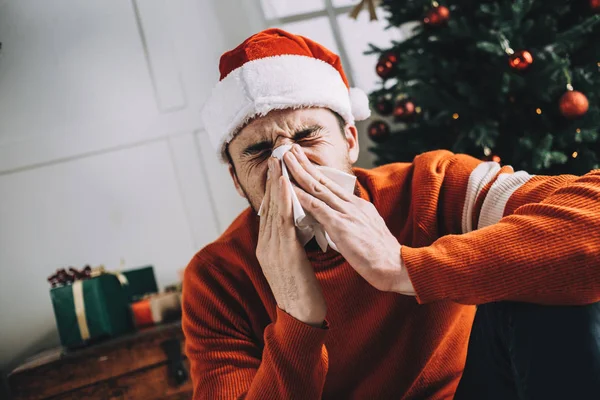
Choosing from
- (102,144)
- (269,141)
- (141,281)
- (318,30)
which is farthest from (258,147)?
(318,30)

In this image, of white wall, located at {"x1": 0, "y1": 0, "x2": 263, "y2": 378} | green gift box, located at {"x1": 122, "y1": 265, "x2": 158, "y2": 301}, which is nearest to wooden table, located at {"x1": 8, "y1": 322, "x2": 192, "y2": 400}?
green gift box, located at {"x1": 122, "y1": 265, "x2": 158, "y2": 301}

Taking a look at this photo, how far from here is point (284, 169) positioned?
93cm

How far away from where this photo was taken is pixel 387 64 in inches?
71.5

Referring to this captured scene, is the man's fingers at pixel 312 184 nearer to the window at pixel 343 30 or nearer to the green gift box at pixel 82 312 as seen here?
the green gift box at pixel 82 312

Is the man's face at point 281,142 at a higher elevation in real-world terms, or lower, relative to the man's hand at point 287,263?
higher

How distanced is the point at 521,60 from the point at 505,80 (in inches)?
2.9

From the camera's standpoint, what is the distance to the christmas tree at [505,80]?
1496 millimetres

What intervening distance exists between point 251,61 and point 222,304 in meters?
0.57

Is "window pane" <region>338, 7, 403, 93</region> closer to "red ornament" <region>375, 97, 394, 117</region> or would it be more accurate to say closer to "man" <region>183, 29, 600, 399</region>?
"red ornament" <region>375, 97, 394, 117</region>

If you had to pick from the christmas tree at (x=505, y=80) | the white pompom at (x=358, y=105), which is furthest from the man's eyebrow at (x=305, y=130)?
the christmas tree at (x=505, y=80)

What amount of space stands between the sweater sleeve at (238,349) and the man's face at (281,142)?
0.22 meters

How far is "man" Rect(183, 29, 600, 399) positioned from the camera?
2.33 ft

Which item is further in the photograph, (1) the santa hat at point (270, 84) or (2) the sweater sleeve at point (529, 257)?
(1) the santa hat at point (270, 84)

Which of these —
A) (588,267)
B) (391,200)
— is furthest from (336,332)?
(588,267)
